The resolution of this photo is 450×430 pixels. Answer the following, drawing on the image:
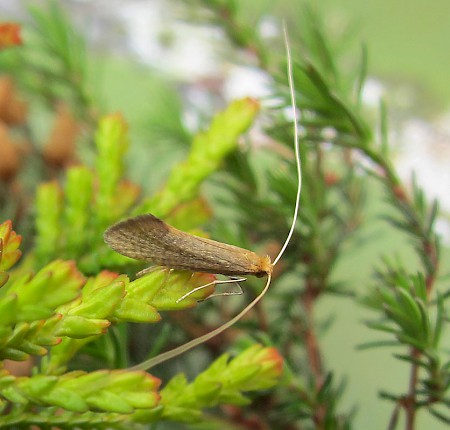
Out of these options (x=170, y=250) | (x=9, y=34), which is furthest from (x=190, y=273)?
(x=9, y=34)

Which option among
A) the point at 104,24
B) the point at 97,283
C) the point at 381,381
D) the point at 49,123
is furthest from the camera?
the point at 104,24

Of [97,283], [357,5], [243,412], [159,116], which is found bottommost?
[243,412]

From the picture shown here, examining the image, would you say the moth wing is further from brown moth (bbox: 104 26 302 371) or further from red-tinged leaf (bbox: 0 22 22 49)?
red-tinged leaf (bbox: 0 22 22 49)

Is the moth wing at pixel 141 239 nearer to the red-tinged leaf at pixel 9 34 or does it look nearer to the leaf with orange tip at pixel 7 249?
the leaf with orange tip at pixel 7 249

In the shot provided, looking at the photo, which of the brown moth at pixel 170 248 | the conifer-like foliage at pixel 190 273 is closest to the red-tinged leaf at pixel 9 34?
the conifer-like foliage at pixel 190 273

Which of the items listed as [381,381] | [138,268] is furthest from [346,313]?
[138,268]

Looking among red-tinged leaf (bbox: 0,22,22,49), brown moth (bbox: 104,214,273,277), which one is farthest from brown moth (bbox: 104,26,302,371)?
red-tinged leaf (bbox: 0,22,22,49)

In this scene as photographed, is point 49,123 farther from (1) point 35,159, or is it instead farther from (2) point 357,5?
(2) point 357,5

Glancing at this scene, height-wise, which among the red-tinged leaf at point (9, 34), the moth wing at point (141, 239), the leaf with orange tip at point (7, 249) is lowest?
the leaf with orange tip at point (7, 249)
